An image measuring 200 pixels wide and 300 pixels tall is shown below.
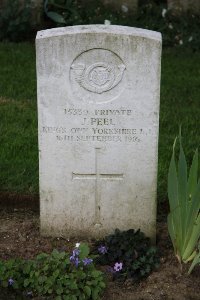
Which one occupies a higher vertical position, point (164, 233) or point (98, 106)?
point (98, 106)

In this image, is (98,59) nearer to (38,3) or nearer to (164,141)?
(164,141)

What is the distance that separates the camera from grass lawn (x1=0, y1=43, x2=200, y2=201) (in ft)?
17.6

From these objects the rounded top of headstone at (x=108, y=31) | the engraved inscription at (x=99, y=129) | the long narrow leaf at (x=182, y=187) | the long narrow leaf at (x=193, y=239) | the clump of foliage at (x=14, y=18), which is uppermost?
the clump of foliage at (x=14, y=18)

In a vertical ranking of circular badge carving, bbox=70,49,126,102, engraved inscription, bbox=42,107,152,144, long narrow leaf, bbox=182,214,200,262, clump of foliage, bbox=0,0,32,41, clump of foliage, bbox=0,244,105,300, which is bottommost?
clump of foliage, bbox=0,244,105,300

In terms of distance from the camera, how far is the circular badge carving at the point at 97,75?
418 cm

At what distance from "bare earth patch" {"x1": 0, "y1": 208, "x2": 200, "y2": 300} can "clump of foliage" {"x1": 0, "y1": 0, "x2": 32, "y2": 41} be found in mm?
3943

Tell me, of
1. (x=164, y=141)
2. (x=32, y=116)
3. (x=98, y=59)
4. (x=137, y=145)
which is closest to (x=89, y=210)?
(x=137, y=145)

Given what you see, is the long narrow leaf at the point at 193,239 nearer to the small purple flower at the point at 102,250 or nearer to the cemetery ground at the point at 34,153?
the cemetery ground at the point at 34,153

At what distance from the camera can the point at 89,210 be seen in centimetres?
448

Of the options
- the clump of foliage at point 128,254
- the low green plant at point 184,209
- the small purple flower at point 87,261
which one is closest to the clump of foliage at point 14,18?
the clump of foliage at point 128,254

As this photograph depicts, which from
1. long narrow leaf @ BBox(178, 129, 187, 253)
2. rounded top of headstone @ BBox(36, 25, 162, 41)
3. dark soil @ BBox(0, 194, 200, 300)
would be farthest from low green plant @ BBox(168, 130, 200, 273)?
rounded top of headstone @ BBox(36, 25, 162, 41)

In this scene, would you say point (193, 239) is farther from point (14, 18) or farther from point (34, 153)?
point (14, 18)

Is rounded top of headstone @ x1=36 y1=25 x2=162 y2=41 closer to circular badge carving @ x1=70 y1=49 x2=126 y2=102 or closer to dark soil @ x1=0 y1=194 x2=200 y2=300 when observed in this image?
circular badge carving @ x1=70 y1=49 x2=126 y2=102

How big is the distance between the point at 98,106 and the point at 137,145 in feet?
1.03
